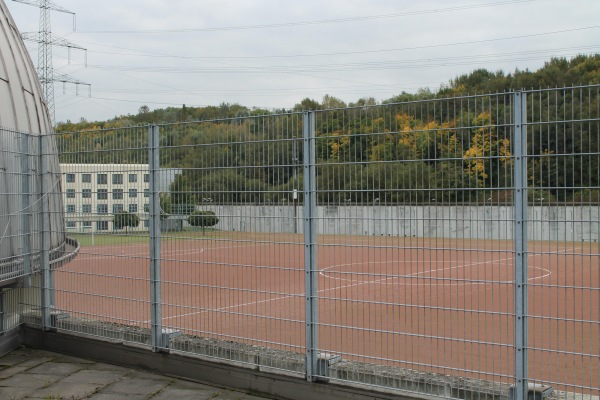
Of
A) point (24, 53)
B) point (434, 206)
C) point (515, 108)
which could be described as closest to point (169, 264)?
point (434, 206)

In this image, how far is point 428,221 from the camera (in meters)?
4.99

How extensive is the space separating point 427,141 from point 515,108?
28.2 inches

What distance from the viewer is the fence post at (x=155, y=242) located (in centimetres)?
666

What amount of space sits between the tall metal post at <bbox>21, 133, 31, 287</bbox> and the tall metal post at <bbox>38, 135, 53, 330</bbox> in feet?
0.48

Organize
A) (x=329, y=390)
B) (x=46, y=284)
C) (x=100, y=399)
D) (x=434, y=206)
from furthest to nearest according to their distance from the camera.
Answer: (x=46, y=284) → (x=100, y=399) → (x=329, y=390) → (x=434, y=206)

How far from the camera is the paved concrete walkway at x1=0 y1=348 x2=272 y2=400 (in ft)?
19.8

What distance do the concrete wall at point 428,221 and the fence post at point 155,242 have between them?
0.97 meters

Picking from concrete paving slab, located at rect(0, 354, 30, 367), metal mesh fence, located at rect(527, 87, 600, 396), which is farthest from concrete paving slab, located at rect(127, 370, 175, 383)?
metal mesh fence, located at rect(527, 87, 600, 396)

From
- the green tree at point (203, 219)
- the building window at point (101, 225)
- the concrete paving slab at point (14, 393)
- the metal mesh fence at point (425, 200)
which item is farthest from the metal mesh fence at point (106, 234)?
the metal mesh fence at point (425, 200)

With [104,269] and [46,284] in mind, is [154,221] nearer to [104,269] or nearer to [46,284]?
[104,269]

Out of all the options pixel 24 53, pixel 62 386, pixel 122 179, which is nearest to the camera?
pixel 62 386

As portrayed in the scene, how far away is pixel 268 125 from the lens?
5934mm

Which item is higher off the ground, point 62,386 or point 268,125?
point 268,125

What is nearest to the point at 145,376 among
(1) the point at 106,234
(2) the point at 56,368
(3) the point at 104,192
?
(2) the point at 56,368
